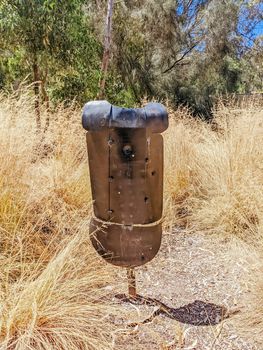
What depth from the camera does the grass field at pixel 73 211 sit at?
1.48 meters

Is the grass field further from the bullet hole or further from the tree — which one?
the tree

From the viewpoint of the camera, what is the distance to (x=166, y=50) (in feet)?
33.5

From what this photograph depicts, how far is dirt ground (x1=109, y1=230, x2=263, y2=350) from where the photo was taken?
5.35 feet

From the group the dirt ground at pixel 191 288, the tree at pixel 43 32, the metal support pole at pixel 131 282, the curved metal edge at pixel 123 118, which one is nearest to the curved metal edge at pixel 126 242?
the metal support pole at pixel 131 282

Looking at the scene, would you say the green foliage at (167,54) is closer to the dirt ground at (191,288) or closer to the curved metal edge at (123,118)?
the dirt ground at (191,288)

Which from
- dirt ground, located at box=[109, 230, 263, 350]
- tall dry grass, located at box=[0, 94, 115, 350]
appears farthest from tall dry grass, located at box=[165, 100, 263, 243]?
tall dry grass, located at box=[0, 94, 115, 350]

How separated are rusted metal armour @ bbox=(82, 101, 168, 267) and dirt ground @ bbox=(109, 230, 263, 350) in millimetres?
343

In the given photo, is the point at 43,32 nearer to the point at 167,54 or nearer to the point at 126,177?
the point at 126,177

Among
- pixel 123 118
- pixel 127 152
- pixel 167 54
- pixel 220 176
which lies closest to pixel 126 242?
pixel 127 152

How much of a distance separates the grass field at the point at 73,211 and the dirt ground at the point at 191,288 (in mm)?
81

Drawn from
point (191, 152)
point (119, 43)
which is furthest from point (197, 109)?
point (191, 152)

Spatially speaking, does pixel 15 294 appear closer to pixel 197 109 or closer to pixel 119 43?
pixel 119 43

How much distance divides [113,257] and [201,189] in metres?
1.95

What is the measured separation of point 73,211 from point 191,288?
3.30 ft
